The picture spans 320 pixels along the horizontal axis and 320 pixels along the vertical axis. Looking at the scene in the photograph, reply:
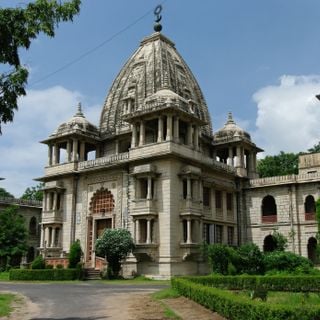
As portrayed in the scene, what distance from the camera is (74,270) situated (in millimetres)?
33125

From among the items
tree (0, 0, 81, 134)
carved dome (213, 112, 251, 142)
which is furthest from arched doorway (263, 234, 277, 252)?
tree (0, 0, 81, 134)

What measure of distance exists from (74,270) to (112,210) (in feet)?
22.3

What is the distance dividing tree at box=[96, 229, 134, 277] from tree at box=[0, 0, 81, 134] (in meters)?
22.2

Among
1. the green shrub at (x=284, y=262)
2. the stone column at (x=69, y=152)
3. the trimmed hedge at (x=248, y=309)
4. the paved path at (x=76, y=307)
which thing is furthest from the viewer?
the stone column at (x=69, y=152)

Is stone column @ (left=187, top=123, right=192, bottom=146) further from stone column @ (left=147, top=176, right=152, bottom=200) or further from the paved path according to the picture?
the paved path

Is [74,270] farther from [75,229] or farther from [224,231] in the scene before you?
[224,231]

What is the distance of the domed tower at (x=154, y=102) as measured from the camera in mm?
36656

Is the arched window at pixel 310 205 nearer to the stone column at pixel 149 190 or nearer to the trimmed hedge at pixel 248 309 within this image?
the stone column at pixel 149 190

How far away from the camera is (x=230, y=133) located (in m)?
46.2

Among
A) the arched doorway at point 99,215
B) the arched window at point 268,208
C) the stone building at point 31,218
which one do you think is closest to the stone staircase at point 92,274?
the arched doorway at point 99,215

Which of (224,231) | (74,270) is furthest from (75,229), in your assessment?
(224,231)

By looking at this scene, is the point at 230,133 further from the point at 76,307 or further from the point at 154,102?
the point at 76,307

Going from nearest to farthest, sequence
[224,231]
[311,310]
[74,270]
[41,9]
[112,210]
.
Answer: [311,310], [41,9], [74,270], [112,210], [224,231]

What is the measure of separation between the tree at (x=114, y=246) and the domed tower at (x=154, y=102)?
24.6 feet
